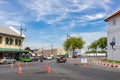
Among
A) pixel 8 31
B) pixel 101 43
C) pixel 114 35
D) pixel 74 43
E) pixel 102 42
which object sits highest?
pixel 8 31

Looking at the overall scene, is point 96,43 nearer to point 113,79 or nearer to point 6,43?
point 6,43

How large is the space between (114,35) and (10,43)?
28.7 metres

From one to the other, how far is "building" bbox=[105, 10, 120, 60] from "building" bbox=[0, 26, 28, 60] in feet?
A: 83.4

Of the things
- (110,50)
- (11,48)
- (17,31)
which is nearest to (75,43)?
(17,31)

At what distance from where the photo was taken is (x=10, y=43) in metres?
72.6

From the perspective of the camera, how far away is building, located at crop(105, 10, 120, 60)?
56566mm

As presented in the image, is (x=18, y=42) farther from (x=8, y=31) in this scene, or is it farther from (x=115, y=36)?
(x=115, y=36)

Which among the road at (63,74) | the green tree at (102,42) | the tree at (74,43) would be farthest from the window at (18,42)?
the green tree at (102,42)

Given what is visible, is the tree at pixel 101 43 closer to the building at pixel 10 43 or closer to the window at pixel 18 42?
the building at pixel 10 43

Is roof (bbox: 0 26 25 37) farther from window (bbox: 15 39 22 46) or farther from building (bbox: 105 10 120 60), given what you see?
building (bbox: 105 10 120 60)

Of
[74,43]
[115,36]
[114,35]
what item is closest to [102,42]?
[74,43]

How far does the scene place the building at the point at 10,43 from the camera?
6769 centimetres

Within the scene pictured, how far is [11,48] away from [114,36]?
28.6 meters

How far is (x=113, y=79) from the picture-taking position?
64.0ft
